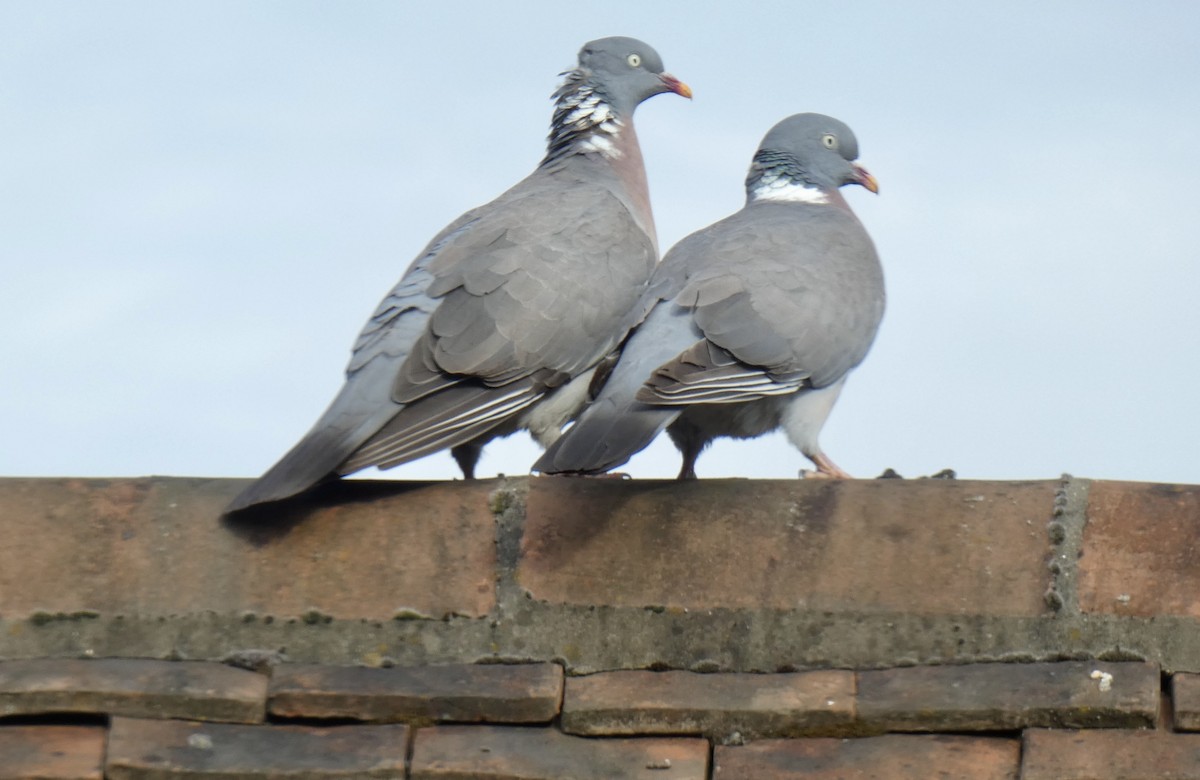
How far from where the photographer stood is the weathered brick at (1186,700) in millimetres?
2771

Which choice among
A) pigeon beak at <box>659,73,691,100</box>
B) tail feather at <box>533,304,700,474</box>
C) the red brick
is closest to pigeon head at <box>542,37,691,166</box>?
pigeon beak at <box>659,73,691,100</box>

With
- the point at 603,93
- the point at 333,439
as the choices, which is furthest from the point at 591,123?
the point at 333,439

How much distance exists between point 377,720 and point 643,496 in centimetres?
69

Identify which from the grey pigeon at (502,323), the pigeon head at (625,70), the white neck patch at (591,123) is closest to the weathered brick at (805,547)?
the grey pigeon at (502,323)

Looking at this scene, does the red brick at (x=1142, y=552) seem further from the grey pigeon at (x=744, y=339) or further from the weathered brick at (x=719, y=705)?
the grey pigeon at (x=744, y=339)

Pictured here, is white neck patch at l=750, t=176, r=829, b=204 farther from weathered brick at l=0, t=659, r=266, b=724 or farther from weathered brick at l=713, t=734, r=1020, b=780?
weathered brick at l=0, t=659, r=266, b=724

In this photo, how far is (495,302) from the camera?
4.93 m

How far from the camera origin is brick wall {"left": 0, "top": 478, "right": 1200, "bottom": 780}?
9.31ft

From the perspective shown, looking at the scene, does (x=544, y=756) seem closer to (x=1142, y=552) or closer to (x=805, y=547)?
(x=805, y=547)

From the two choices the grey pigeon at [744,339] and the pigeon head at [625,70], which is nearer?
the grey pigeon at [744,339]

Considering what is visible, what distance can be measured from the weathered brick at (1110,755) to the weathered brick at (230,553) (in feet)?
3.49

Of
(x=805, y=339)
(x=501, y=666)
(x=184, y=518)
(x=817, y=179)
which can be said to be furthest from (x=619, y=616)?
(x=817, y=179)

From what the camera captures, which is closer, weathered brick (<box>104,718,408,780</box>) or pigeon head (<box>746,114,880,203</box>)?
weathered brick (<box>104,718,408,780</box>)

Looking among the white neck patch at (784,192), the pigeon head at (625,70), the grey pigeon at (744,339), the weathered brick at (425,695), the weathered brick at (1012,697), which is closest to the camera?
the weathered brick at (1012,697)
